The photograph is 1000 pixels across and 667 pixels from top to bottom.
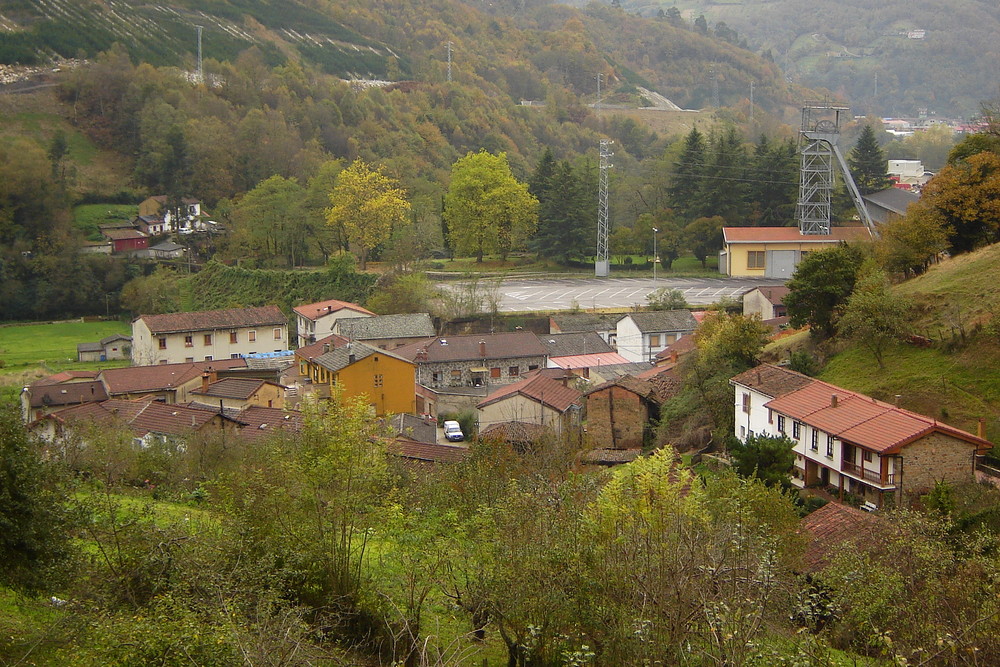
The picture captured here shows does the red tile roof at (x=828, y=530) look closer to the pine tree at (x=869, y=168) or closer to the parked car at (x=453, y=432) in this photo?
the parked car at (x=453, y=432)

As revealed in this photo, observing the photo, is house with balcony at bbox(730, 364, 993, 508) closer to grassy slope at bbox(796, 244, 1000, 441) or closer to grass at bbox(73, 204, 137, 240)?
grassy slope at bbox(796, 244, 1000, 441)

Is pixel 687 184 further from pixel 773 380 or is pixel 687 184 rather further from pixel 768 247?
pixel 773 380

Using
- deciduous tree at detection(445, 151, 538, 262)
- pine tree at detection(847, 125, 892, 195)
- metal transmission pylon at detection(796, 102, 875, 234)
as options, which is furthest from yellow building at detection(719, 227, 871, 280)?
deciduous tree at detection(445, 151, 538, 262)

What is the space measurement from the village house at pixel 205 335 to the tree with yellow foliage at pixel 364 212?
9378 mm

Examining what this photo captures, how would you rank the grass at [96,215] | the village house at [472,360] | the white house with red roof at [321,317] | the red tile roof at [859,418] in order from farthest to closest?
the grass at [96,215] < the white house with red roof at [321,317] < the village house at [472,360] < the red tile roof at [859,418]

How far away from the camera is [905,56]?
178m

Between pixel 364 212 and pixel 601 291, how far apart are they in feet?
40.7

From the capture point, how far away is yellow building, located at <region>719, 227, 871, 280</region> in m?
44.3

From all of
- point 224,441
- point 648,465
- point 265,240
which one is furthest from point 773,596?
point 265,240

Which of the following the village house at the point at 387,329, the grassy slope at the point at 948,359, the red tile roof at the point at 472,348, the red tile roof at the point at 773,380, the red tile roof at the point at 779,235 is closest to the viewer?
the grassy slope at the point at 948,359

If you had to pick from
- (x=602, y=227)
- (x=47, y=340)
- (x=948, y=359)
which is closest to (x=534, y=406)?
(x=948, y=359)

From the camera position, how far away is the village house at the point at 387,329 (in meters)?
36.3

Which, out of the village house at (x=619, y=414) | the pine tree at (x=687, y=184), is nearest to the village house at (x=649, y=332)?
the village house at (x=619, y=414)

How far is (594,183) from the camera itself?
174 ft
